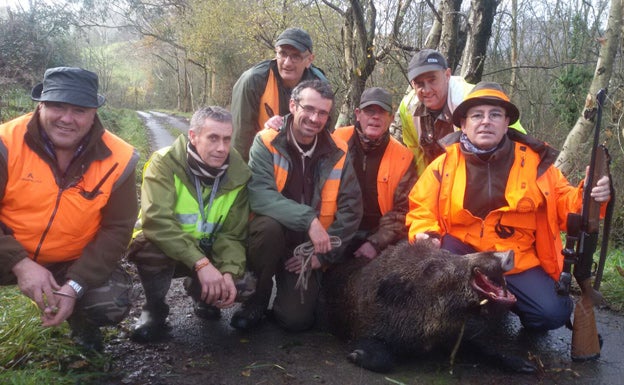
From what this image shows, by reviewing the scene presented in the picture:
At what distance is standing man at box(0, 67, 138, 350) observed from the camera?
123 inches

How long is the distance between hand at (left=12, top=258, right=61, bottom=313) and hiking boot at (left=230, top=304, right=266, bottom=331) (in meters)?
1.43

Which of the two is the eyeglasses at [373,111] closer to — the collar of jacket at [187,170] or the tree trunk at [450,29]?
the collar of jacket at [187,170]

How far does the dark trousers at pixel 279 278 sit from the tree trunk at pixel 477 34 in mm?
3950

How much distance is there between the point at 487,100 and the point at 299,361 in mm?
2454

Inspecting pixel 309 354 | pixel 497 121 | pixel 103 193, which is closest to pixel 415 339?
pixel 309 354

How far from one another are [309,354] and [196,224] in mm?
1302

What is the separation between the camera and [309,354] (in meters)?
3.75

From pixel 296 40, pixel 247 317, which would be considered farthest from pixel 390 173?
pixel 247 317

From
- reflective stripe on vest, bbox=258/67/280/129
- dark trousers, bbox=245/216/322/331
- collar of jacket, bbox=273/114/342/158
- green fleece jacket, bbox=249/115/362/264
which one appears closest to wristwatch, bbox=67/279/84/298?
dark trousers, bbox=245/216/322/331

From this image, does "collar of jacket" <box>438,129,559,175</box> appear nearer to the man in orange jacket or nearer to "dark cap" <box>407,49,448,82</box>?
the man in orange jacket

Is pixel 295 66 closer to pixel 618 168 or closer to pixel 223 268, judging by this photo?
pixel 223 268

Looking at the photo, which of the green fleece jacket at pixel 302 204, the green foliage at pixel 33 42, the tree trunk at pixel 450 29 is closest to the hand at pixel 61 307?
the green fleece jacket at pixel 302 204

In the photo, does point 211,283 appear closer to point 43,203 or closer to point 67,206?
point 67,206

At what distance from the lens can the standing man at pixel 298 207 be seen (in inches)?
157
